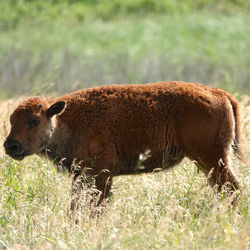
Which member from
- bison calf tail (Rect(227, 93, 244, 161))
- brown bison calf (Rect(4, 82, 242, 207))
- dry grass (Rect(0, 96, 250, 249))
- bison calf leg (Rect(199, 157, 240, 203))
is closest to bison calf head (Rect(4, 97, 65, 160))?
brown bison calf (Rect(4, 82, 242, 207))

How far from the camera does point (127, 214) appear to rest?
242 inches

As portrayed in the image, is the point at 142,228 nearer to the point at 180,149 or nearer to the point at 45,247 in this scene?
the point at 45,247

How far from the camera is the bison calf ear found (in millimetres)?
7016

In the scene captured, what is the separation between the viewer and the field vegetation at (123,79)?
5656 mm

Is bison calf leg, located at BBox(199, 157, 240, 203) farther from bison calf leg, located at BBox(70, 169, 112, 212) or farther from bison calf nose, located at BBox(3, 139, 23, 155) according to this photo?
bison calf nose, located at BBox(3, 139, 23, 155)

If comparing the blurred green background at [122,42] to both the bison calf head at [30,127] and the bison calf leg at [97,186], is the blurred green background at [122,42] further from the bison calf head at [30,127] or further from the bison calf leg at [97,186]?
the bison calf leg at [97,186]

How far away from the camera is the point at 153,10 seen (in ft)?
108

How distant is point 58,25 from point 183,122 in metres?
24.2

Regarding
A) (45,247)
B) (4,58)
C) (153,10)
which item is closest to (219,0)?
(153,10)

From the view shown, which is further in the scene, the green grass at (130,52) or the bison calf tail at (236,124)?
the green grass at (130,52)

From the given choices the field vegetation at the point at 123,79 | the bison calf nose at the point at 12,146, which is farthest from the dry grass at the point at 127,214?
the bison calf nose at the point at 12,146

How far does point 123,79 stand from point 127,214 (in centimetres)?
1232

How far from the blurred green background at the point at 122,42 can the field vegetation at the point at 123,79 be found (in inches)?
2.1

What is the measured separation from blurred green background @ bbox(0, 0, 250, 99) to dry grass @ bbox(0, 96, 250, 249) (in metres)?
7.74
